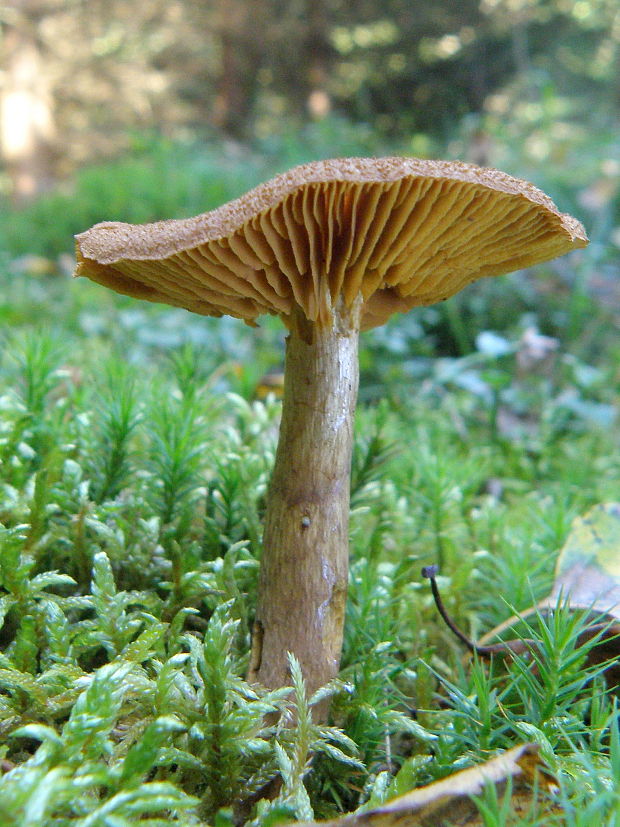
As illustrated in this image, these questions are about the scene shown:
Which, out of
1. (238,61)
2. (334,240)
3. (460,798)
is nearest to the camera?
(460,798)

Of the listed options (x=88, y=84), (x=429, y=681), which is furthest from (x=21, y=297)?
(x=88, y=84)

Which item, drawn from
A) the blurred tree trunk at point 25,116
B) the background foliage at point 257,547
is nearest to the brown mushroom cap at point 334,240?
the background foliage at point 257,547

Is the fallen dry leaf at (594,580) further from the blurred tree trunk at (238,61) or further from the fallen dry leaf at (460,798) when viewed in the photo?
the blurred tree trunk at (238,61)

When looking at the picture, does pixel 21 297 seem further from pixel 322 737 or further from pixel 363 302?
pixel 322 737

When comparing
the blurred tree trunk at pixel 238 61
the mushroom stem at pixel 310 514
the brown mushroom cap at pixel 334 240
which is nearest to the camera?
the brown mushroom cap at pixel 334 240

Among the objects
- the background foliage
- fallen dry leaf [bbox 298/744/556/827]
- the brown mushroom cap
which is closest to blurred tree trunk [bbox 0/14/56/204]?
the background foliage

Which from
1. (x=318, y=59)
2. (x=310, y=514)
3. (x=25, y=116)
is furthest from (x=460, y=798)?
(x=25, y=116)

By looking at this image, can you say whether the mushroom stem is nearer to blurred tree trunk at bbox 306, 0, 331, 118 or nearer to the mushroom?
the mushroom

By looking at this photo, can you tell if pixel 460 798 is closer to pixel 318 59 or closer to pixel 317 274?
pixel 317 274

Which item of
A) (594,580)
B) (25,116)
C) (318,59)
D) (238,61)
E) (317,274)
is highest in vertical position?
(238,61)
